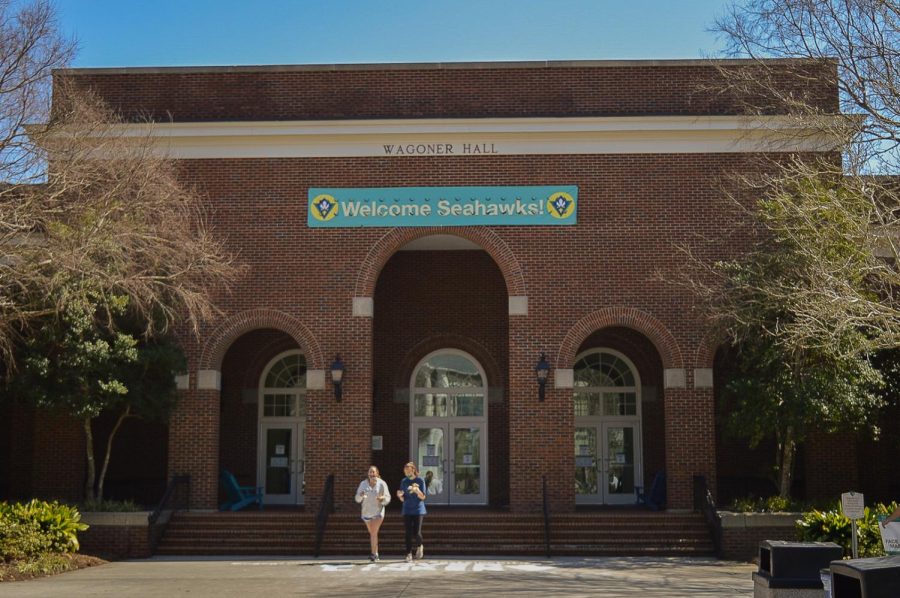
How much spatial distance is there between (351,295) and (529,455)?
5.10m

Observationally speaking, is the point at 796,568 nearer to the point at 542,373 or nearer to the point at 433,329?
the point at 542,373

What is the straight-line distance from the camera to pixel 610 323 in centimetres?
2120

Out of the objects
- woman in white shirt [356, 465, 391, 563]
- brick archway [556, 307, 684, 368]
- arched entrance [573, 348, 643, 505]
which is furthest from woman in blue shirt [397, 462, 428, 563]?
arched entrance [573, 348, 643, 505]

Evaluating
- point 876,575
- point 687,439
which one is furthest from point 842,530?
point 876,575

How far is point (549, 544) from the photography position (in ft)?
61.2

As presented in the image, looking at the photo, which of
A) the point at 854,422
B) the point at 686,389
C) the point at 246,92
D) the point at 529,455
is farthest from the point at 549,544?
the point at 246,92

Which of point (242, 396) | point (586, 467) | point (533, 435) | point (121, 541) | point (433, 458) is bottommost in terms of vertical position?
point (121, 541)

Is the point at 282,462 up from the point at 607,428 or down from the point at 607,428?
down

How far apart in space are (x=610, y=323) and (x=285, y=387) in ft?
29.0

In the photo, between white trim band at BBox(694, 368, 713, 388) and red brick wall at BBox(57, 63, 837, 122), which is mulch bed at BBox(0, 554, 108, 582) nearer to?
red brick wall at BBox(57, 63, 837, 122)

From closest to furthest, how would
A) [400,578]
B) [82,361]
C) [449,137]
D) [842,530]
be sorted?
[400,578] → [842,530] → [82,361] → [449,137]

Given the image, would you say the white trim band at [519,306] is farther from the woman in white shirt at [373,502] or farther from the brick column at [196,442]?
the brick column at [196,442]

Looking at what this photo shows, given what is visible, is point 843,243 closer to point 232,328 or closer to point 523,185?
point 523,185

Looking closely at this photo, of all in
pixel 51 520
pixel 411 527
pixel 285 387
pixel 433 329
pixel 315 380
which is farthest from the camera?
pixel 285 387
